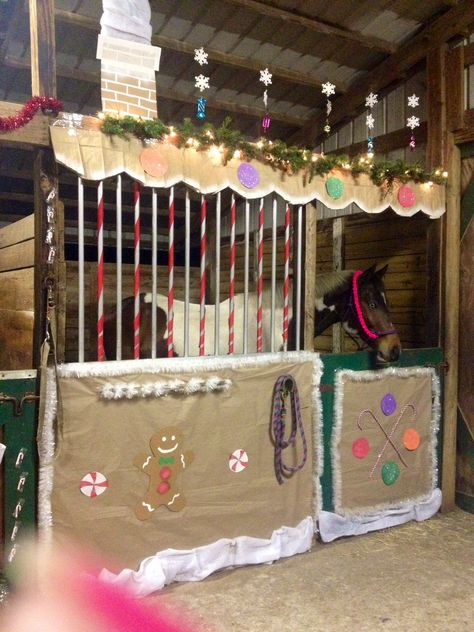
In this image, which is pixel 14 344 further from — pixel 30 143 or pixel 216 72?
pixel 216 72

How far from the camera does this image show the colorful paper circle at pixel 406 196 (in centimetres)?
341

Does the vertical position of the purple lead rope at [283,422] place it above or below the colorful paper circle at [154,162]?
below

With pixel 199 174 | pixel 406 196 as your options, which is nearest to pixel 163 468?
pixel 199 174

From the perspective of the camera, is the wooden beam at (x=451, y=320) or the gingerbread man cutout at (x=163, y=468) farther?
the wooden beam at (x=451, y=320)

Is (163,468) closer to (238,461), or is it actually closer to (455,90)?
(238,461)

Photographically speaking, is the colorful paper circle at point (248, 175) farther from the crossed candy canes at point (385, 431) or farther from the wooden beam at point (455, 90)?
the wooden beam at point (455, 90)

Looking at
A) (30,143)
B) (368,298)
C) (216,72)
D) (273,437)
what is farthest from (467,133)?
(30,143)

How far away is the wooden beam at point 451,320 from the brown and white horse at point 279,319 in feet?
1.73

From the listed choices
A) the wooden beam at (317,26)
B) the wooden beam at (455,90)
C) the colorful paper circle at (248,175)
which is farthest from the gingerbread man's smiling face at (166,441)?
the wooden beam at (317,26)

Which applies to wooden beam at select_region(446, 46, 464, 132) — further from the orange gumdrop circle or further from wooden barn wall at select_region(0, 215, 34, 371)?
wooden barn wall at select_region(0, 215, 34, 371)

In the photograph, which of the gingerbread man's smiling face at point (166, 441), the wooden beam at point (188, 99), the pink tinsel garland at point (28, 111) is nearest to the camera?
the pink tinsel garland at point (28, 111)

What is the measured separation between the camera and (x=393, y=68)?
14.4 ft

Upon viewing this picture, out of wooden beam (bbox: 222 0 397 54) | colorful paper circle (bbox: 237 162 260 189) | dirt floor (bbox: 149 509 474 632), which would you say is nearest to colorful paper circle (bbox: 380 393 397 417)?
dirt floor (bbox: 149 509 474 632)

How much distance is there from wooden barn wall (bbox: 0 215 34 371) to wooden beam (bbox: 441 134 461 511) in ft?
9.03
